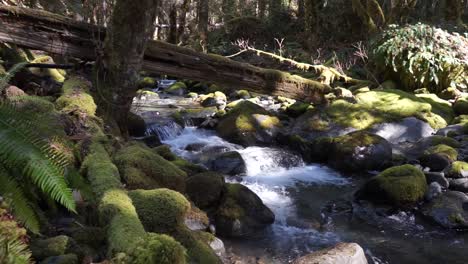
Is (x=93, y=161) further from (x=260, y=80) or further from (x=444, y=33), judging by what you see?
(x=444, y=33)

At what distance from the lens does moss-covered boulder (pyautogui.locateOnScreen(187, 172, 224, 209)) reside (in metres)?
5.34

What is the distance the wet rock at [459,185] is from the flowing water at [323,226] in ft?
3.76

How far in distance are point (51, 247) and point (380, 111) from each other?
889cm

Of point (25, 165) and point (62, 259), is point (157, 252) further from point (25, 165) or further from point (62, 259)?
point (25, 165)

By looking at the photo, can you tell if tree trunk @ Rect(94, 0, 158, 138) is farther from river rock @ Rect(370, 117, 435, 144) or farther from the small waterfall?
river rock @ Rect(370, 117, 435, 144)

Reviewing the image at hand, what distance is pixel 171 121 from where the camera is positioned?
1015 cm

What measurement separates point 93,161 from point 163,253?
5.50 feet

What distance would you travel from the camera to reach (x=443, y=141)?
8422mm

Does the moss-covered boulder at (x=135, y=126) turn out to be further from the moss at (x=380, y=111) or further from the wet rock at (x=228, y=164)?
the moss at (x=380, y=111)

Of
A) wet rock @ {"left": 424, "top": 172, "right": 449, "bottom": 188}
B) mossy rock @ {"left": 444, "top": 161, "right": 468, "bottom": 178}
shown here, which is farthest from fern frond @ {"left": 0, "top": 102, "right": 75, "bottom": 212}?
mossy rock @ {"left": 444, "top": 161, "right": 468, "bottom": 178}

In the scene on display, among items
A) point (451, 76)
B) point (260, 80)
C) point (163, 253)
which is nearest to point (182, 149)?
point (260, 80)

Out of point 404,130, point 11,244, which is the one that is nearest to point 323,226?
point 11,244

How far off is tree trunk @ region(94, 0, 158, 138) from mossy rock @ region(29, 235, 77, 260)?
11.1 feet

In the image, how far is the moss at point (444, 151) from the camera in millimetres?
7477
